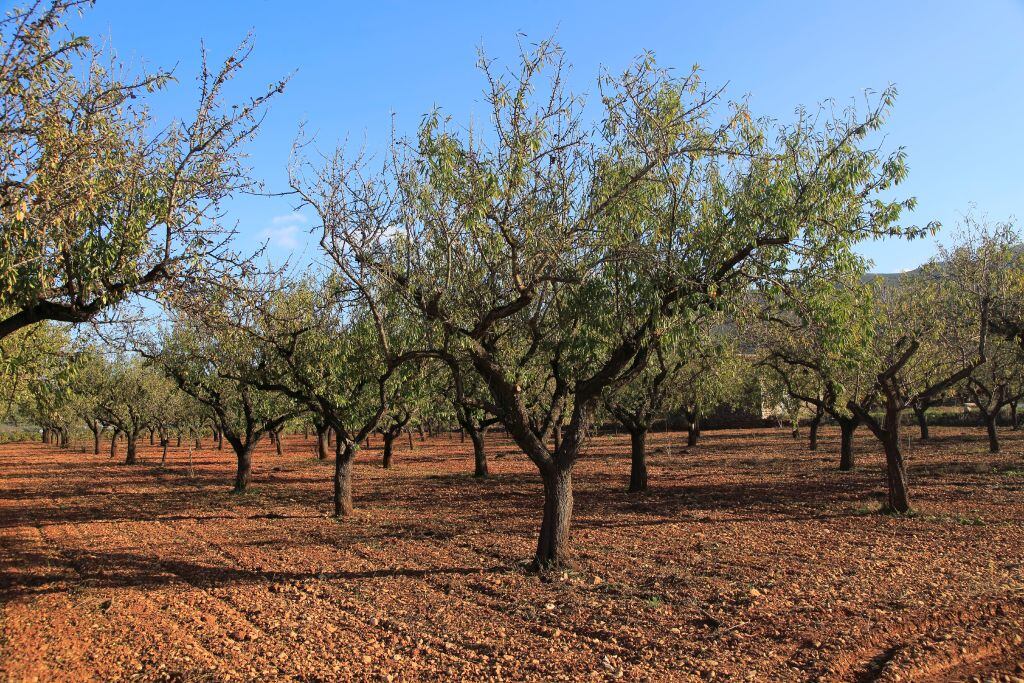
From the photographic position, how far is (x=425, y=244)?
938 cm

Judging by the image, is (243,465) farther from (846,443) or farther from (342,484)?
Answer: (846,443)

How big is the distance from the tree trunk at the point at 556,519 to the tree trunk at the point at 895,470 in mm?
8032

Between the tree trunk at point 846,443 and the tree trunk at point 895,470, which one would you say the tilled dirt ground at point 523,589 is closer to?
the tree trunk at point 895,470

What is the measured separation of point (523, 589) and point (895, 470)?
9.44 m

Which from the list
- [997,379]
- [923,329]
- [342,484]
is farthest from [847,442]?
[342,484]

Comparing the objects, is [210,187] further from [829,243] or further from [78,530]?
[78,530]

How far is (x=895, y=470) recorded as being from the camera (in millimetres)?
13828

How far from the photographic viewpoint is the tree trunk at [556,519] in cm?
960

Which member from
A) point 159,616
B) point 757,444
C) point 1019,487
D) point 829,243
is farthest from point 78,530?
point 757,444

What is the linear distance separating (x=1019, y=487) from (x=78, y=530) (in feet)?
74.2

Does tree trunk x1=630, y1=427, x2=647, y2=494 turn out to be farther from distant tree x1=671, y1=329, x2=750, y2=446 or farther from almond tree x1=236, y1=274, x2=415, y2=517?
almond tree x1=236, y1=274, x2=415, y2=517

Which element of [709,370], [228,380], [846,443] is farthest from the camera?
[846,443]

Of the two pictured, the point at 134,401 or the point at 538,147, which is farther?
the point at 134,401

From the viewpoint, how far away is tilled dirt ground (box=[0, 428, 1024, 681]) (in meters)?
6.13
